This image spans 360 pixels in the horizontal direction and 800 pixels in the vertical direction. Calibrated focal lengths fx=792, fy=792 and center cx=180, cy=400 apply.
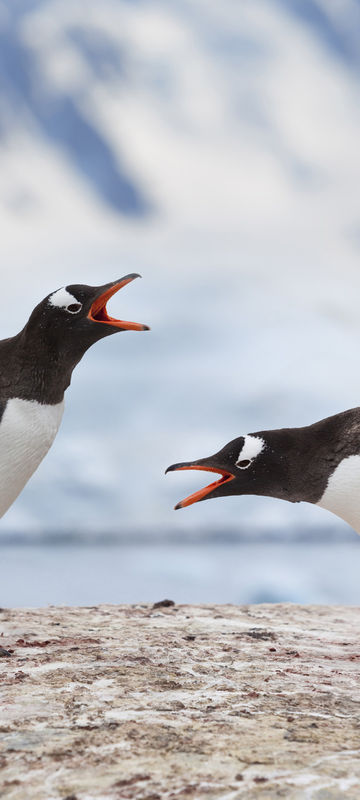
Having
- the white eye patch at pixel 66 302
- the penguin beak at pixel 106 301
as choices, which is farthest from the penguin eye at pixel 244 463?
the white eye patch at pixel 66 302

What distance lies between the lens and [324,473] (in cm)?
505

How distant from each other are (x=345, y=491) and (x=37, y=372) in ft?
6.78

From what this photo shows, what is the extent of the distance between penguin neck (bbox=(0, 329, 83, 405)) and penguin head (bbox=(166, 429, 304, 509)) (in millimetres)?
919

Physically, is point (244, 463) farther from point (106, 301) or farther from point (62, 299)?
point (62, 299)

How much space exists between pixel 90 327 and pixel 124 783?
9.79 feet

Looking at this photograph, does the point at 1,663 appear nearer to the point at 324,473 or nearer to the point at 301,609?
the point at 324,473

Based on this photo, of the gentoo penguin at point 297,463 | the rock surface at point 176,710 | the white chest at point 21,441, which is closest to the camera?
the rock surface at point 176,710

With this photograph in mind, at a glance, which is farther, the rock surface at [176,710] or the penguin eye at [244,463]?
the penguin eye at [244,463]

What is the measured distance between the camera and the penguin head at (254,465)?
510 centimetres

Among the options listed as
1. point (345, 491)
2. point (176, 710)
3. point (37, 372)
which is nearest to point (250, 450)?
point (345, 491)

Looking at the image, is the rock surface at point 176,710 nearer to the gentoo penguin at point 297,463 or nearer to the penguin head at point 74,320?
the gentoo penguin at point 297,463

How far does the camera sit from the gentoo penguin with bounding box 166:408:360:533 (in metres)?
5.03

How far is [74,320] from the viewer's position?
493cm

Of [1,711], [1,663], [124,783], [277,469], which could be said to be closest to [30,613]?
[1,663]
